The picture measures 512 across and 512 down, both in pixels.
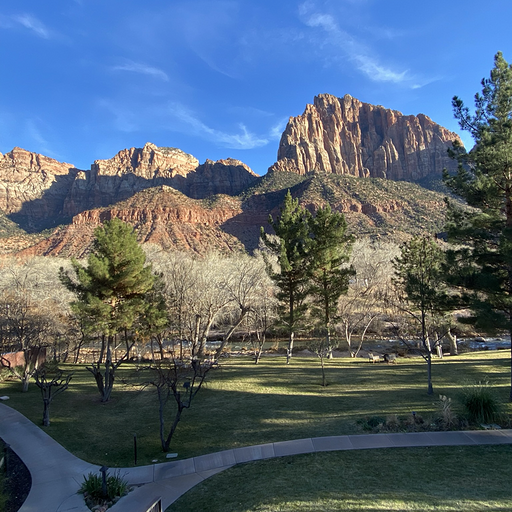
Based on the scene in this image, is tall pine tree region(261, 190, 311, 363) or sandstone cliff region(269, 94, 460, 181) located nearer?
tall pine tree region(261, 190, 311, 363)

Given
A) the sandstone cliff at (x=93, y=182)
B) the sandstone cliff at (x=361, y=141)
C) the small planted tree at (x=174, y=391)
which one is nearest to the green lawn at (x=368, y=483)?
the small planted tree at (x=174, y=391)

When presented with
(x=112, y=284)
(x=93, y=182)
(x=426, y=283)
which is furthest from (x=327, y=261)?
(x=93, y=182)

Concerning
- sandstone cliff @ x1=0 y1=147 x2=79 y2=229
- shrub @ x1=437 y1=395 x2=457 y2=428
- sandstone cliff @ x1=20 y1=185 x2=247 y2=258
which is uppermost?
sandstone cliff @ x1=0 y1=147 x2=79 y2=229

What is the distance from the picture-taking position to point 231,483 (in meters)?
7.61

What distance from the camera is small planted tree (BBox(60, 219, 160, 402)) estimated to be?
1911cm

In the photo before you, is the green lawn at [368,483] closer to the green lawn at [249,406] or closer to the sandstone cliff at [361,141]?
the green lawn at [249,406]

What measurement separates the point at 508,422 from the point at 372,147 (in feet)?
556

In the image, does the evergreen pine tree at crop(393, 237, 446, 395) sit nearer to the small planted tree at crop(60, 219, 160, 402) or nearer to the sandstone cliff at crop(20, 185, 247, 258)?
the small planted tree at crop(60, 219, 160, 402)

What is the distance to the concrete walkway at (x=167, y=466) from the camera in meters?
7.36

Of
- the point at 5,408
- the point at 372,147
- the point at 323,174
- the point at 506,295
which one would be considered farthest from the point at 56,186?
the point at 506,295

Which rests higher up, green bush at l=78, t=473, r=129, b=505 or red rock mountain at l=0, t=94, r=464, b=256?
red rock mountain at l=0, t=94, r=464, b=256

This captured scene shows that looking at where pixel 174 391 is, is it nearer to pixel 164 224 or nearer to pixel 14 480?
pixel 14 480

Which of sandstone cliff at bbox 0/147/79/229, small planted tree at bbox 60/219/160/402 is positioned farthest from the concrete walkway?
sandstone cliff at bbox 0/147/79/229

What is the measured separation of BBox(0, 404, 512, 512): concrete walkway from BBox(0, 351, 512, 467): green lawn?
1.78 ft
